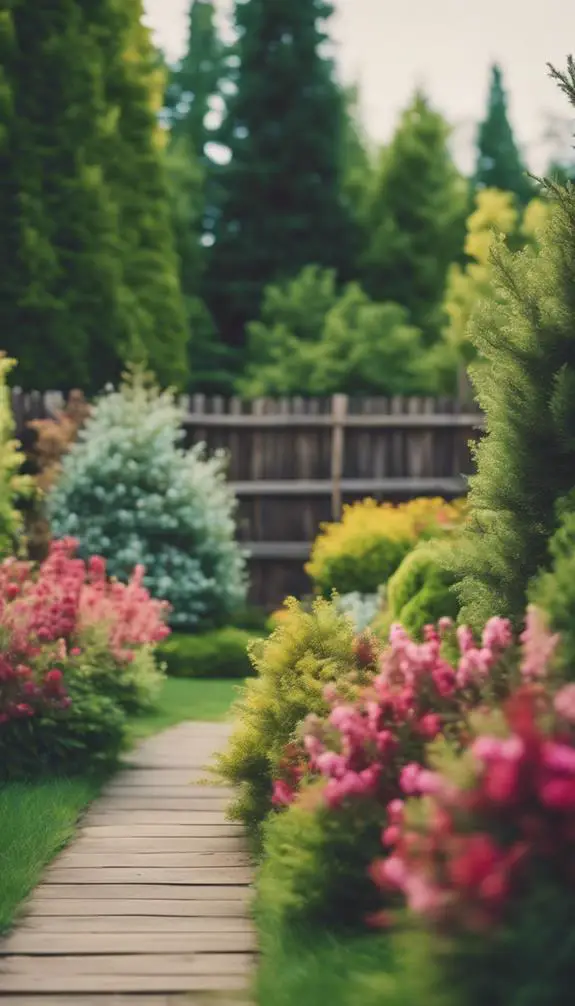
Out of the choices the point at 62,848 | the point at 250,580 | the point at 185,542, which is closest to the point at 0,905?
the point at 62,848

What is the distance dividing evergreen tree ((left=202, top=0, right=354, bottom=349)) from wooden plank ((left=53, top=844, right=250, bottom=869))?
1131 inches

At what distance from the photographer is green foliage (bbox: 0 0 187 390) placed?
1973cm

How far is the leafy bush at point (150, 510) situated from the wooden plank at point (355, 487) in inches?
81.7

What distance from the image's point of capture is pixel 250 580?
1847 cm

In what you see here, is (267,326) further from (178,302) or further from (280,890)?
(280,890)

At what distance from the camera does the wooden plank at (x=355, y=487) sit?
18.2 meters

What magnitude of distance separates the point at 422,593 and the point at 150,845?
2.93 metres

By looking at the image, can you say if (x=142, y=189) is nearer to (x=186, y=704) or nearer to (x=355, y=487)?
(x=355, y=487)

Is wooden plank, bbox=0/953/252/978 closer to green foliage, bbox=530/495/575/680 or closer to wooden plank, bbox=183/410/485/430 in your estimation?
green foliage, bbox=530/495/575/680

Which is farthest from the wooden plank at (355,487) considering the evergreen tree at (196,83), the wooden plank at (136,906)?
the evergreen tree at (196,83)

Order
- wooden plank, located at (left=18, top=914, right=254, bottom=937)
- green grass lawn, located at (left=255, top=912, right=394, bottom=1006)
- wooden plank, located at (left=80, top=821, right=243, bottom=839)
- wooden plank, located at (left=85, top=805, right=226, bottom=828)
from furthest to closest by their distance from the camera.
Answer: wooden plank, located at (left=85, top=805, right=226, bottom=828)
wooden plank, located at (left=80, top=821, right=243, bottom=839)
wooden plank, located at (left=18, top=914, right=254, bottom=937)
green grass lawn, located at (left=255, top=912, right=394, bottom=1006)

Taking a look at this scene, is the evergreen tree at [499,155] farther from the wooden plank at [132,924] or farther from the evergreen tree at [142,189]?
the wooden plank at [132,924]

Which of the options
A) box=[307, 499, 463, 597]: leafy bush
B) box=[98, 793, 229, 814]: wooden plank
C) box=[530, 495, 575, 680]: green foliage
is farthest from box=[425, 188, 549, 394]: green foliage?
box=[530, 495, 575, 680]: green foliage

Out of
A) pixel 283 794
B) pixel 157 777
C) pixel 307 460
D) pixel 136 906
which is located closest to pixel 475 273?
pixel 307 460
